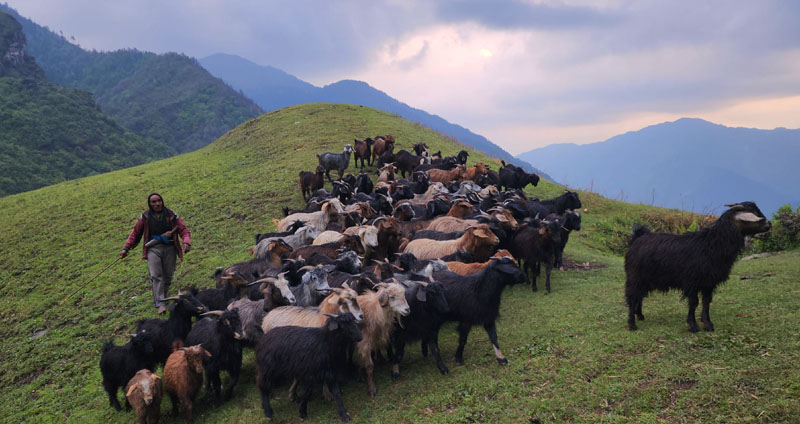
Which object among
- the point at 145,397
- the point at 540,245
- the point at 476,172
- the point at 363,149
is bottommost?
the point at 145,397

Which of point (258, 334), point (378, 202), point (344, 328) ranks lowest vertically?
point (258, 334)

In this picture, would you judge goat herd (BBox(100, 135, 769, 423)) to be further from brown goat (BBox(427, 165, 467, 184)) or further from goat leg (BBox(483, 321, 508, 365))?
brown goat (BBox(427, 165, 467, 184))

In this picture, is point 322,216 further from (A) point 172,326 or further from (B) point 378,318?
(B) point 378,318

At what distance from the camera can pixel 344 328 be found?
5273 millimetres

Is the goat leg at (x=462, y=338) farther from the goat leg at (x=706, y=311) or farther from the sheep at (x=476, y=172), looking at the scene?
the sheep at (x=476, y=172)

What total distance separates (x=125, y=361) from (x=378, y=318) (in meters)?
3.73

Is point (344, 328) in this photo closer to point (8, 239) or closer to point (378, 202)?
point (378, 202)

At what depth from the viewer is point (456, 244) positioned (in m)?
8.68

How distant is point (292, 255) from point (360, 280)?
288 centimetres

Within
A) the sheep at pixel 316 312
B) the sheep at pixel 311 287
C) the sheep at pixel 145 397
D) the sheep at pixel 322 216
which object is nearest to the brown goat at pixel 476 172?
the sheep at pixel 322 216

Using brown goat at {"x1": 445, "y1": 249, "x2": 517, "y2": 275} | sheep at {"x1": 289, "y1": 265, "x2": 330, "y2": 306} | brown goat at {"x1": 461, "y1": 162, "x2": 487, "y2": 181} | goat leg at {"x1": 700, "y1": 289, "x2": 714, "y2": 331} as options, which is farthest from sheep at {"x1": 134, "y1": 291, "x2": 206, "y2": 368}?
brown goat at {"x1": 461, "y1": 162, "x2": 487, "y2": 181}

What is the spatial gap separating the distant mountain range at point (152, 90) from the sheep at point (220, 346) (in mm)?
99243

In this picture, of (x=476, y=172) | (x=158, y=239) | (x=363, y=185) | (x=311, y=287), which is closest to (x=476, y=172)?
(x=476, y=172)

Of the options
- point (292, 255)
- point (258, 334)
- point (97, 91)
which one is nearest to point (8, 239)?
point (292, 255)
